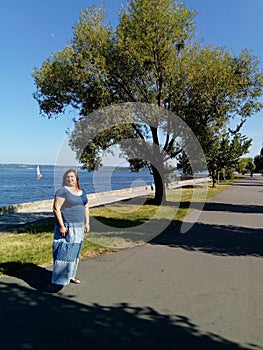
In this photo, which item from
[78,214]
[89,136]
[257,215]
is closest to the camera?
[78,214]

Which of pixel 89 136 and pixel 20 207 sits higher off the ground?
pixel 89 136

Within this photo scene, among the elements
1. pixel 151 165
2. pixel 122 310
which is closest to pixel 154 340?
pixel 122 310

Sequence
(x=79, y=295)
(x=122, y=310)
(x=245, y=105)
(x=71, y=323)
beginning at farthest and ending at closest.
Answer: (x=245, y=105) → (x=79, y=295) → (x=122, y=310) → (x=71, y=323)

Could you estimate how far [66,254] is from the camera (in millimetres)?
4719

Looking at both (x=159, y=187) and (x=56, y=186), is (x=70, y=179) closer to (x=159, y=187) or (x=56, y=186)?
(x=56, y=186)

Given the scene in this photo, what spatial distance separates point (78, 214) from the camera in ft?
16.1

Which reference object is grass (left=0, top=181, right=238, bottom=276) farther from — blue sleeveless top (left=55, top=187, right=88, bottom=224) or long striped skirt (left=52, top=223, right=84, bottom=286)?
blue sleeveless top (left=55, top=187, right=88, bottom=224)

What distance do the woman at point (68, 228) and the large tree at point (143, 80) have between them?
21.1 ft

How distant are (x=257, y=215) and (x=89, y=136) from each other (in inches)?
304

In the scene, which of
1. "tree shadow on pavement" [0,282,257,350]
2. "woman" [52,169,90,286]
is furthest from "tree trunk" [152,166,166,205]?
"tree shadow on pavement" [0,282,257,350]

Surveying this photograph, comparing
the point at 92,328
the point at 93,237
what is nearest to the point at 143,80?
the point at 93,237

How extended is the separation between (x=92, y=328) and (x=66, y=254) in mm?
1452

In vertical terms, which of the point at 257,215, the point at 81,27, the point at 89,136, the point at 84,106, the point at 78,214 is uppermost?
the point at 81,27

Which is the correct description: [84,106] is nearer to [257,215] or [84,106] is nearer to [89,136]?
[89,136]
